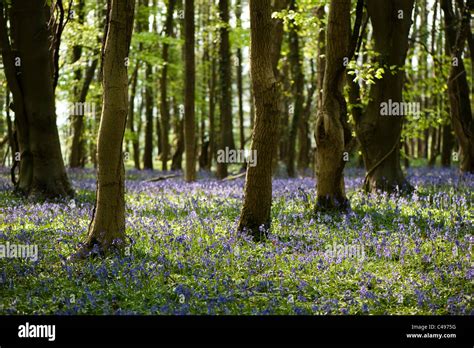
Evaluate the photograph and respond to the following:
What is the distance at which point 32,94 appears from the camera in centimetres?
1328

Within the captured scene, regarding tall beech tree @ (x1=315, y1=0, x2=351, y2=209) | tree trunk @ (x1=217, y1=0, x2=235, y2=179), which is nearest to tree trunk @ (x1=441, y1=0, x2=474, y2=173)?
tree trunk @ (x1=217, y1=0, x2=235, y2=179)

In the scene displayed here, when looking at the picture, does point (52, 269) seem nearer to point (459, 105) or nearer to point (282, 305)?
point (282, 305)

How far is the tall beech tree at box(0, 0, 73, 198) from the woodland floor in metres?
2.43

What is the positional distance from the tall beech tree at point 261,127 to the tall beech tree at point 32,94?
5798mm

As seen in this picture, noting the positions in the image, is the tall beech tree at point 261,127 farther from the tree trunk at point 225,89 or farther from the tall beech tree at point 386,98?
the tree trunk at point 225,89

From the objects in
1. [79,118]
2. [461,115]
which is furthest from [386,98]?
[79,118]

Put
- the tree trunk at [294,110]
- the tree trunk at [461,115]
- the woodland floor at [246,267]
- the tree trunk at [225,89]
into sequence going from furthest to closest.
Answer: the tree trunk at [294,110]
the tree trunk at [225,89]
the tree trunk at [461,115]
the woodland floor at [246,267]

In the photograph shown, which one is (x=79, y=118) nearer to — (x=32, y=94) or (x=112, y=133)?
(x=32, y=94)

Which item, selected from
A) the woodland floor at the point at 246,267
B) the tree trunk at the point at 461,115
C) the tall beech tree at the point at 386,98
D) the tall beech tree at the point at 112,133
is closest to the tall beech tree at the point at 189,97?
the tall beech tree at the point at 386,98

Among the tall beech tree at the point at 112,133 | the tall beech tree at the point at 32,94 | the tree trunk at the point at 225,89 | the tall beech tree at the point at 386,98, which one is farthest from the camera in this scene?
the tree trunk at the point at 225,89

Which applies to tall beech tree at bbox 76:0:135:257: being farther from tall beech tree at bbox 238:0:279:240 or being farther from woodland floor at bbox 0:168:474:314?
tall beech tree at bbox 238:0:279:240

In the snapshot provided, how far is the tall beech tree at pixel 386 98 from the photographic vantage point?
44.1 feet

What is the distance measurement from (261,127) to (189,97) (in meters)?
9.38
